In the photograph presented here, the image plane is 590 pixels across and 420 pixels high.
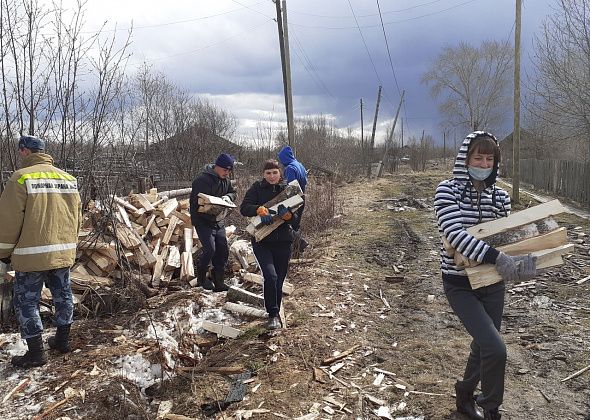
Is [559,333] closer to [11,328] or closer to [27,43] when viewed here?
[11,328]

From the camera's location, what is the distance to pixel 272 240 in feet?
15.8

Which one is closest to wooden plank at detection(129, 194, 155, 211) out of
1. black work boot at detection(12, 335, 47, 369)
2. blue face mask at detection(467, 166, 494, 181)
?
black work boot at detection(12, 335, 47, 369)

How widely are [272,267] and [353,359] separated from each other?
1233 millimetres

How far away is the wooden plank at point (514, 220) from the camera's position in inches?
113

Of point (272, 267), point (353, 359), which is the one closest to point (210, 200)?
point (272, 267)

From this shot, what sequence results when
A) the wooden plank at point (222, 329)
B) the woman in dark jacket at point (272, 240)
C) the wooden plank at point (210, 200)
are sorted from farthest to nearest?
the wooden plank at point (210, 200), the wooden plank at point (222, 329), the woman in dark jacket at point (272, 240)

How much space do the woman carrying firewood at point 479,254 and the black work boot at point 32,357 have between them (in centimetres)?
370

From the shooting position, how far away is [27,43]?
5.84m

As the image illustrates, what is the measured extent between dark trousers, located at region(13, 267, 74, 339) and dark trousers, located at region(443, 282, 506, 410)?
362 centimetres

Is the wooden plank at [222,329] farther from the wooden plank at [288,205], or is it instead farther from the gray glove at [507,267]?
the gray glove at [507,267]

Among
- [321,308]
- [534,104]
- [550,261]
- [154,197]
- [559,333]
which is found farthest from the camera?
[534,104]

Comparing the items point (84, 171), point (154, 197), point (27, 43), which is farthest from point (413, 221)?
point (27, 43)

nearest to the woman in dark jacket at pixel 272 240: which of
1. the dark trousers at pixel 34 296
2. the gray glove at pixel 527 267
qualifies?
the dark trousers at pixel 34 296

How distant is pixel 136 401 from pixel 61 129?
4158 mm
